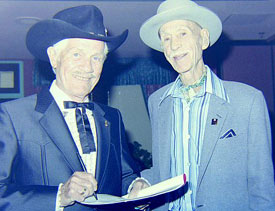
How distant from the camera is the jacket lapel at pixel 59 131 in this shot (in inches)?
62.6

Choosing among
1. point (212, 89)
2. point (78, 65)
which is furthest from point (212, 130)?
point (78, 65)

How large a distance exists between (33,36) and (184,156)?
1.12 m

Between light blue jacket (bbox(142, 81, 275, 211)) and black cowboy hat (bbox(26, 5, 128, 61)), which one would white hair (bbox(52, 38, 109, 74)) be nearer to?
black cowboy hat (bbox(26, 5, 128, 61))

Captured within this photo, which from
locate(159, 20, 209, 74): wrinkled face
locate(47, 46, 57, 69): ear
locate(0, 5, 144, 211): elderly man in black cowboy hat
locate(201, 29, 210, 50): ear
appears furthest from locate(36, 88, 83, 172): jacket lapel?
locate(201, 29, 210, 50): ear

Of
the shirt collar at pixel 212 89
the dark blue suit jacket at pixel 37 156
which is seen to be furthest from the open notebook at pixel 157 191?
the shirt collar at pixel 212 89

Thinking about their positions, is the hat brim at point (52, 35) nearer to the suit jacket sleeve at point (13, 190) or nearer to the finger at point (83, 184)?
the suit jacket sleeve at point (13, 190)

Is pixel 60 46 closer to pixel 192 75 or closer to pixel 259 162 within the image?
pixel 192 75

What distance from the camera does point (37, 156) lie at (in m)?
1.57

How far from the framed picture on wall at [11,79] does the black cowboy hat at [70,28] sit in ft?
22.4

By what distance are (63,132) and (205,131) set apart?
2.70 ft

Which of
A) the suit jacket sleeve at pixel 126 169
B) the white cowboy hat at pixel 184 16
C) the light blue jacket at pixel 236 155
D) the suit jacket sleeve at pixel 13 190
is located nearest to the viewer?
the suit jacket sleeve at pixel 13 190

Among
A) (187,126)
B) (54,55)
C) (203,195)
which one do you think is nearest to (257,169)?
(203,195)

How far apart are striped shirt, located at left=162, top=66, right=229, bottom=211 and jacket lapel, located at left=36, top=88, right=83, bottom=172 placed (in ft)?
2.21

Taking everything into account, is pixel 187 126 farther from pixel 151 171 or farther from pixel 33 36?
pixel 33 36
